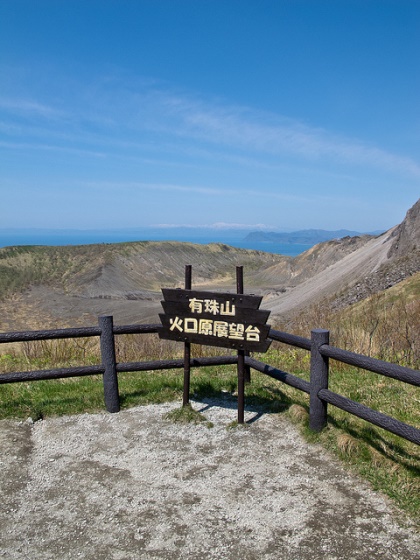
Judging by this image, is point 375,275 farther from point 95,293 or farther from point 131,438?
point 95,293

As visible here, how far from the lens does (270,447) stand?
554 cm

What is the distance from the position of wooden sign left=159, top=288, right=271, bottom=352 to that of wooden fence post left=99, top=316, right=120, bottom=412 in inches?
27.5

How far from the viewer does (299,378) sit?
6.15 m

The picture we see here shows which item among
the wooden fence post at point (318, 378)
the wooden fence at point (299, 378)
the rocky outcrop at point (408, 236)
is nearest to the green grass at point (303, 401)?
the wooden fence post at point (318, 378)

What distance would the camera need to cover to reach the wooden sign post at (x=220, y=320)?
5840 millimetres

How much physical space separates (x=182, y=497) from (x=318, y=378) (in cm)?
205

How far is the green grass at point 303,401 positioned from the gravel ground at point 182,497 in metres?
0.22

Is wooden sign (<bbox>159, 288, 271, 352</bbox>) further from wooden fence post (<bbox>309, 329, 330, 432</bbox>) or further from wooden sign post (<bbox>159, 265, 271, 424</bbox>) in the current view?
wooden fence post (<bbox>309, 329, 330, 432</bbox>)

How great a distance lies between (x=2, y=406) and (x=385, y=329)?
23.7ft

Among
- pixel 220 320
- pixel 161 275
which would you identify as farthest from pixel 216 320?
pixel 161 275

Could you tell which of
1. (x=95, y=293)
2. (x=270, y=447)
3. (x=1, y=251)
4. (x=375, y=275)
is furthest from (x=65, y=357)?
(x=1, y=251)

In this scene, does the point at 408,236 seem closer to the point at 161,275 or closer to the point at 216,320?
the point at 216,320

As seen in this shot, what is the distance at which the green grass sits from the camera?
481cm

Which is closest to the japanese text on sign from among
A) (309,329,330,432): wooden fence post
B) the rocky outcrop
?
(309,329,330,432): wooden fence post
